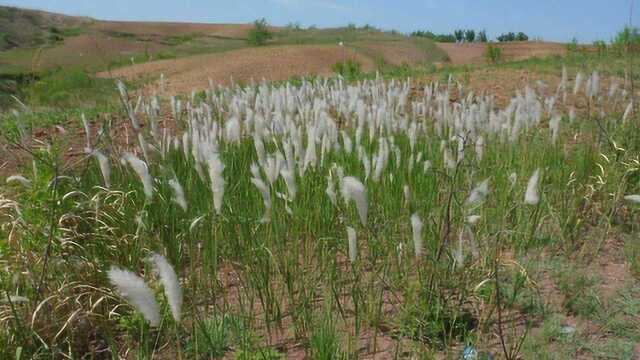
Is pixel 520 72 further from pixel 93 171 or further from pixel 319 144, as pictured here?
pixel 93 171

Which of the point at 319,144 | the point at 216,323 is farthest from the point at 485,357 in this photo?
the point at 319,144

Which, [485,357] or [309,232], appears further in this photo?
[309,232]

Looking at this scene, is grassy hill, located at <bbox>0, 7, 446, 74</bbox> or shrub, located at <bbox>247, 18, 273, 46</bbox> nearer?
grassy hill, located at <bbox>0, 7, 446, 74</bbox>

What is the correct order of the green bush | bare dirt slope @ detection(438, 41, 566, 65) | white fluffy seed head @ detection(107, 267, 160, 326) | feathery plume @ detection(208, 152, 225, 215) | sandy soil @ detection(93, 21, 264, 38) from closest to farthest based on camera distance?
white fluffy seed head @ detection(107, 267, 160, 326) < feathery plume @ detection(208, 152, 225, 215) < the green bush < bare dirt slope @ detection(438, 41, 566, 65) < sandy soil @ detection(93, 21, 264, 38)

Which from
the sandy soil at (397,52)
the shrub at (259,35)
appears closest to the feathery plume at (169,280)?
the sandy soil at (397,52)

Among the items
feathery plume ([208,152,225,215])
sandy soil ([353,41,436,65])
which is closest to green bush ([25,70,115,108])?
feathery plume ([208,152,225,215])

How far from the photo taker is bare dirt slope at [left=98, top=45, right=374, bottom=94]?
14.6 m

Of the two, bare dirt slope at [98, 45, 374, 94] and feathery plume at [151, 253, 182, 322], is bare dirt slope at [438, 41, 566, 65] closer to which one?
bare dirt slope at [98, 45, 374, 94]

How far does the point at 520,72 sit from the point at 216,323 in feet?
25.5

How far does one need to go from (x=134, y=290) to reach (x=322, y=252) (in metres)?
1.56

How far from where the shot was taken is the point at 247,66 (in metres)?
16.3

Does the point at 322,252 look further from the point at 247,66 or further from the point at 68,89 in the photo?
the point at 247,66

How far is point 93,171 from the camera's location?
11.8 feet

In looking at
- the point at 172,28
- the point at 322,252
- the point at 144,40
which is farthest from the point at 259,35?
the point at 322,252
